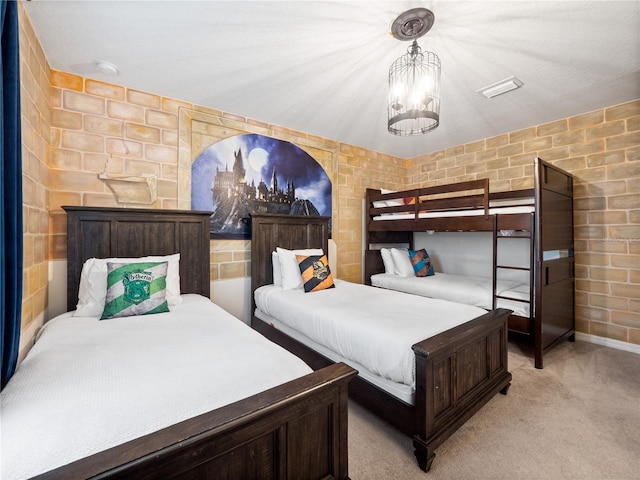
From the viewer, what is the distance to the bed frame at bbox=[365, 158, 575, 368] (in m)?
2.48

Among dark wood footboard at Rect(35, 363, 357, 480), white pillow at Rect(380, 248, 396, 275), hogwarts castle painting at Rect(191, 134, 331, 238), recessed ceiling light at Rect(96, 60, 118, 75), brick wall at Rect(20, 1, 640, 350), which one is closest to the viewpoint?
dark wood footboard at Rect(35, 363, 357, 480)

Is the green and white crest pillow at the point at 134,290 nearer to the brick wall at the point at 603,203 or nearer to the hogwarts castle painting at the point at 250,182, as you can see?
the hogwarts castle painting at the point at 250,182

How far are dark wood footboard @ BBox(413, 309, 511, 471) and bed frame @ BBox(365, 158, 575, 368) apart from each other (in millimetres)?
805

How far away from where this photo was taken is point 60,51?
197cm

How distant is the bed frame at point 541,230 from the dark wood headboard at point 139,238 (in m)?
2.51

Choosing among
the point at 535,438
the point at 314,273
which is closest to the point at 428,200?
the point at 314,273

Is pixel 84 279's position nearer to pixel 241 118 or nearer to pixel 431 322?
pixel 241 118

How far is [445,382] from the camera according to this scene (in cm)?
155

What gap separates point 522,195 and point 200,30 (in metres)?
3.12

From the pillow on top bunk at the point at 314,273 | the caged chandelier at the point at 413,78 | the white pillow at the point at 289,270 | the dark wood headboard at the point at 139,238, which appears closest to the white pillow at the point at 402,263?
the pillow on top bunk at the point at 314,273

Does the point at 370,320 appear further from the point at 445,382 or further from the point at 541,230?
the point at 541,230

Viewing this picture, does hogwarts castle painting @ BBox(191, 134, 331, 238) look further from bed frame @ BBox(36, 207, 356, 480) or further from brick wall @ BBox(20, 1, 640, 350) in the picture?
bed frame @ BBox(36, 207, 356, 480)

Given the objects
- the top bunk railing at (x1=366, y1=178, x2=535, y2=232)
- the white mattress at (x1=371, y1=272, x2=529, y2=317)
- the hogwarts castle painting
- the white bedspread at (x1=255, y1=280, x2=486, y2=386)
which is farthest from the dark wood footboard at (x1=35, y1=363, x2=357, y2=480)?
the top bunk railing at (x1=366, y1=178, x2=535, y2=232)

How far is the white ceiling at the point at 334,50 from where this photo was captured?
1631mm
